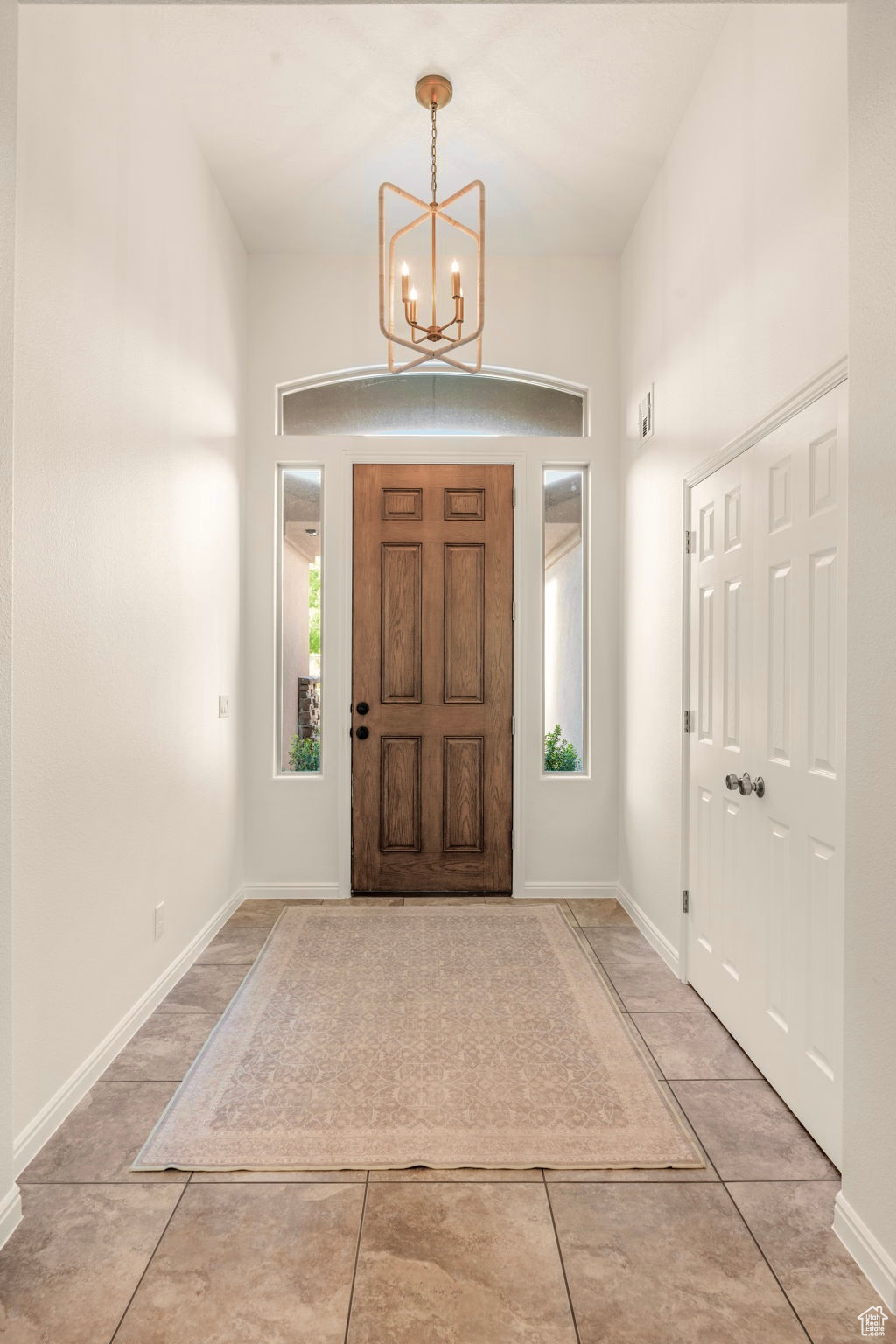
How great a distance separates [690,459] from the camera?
10.2ft

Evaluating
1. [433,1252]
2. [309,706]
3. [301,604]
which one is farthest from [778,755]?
[301,604]

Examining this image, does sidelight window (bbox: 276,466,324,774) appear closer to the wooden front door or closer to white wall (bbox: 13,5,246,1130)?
the wooden front door

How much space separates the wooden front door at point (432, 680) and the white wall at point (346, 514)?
0.11m

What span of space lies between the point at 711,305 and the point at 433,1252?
2924mm

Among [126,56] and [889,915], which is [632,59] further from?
[889,915]

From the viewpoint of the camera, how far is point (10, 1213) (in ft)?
5.62

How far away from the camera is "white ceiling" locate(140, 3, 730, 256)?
276cm

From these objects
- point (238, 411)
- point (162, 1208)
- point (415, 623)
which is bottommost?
point (162, 1208)

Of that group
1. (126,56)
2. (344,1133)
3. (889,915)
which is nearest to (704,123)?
(126,56)

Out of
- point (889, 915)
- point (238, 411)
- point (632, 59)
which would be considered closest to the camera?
point (889, 915)

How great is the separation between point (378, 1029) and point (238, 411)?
3.02 metres

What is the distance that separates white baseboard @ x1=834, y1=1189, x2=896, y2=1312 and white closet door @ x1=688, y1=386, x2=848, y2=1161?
0.26 meters
